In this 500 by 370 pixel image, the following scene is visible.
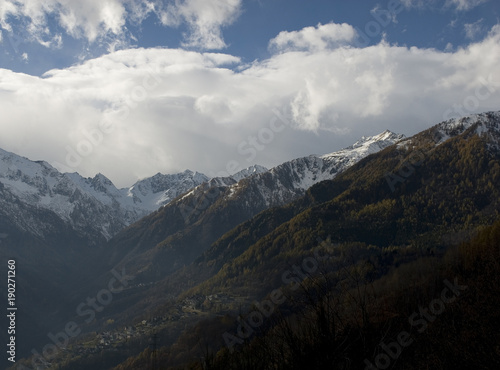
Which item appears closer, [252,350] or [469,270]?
[252,350]

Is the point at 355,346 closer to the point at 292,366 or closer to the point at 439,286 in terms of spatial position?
the point at 292,366

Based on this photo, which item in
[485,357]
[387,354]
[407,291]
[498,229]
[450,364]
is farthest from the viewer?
[498,229]

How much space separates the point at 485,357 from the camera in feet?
178

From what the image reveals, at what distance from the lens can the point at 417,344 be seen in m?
77.1

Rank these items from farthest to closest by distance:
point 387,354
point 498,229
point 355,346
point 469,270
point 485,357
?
point 498,229 → point 469,270 → point 485,357 → point 387,354 → point 355,346

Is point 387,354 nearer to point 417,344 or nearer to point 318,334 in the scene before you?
point 318,334

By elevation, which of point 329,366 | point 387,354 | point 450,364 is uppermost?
point 329,366

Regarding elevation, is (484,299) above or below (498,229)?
below

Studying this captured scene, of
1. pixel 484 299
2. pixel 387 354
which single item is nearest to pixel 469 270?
pixel 484 299

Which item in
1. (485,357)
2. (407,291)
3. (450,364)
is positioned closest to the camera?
(485,357)

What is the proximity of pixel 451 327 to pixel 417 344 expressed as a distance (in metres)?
8.13

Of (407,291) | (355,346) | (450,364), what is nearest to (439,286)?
(407,291)

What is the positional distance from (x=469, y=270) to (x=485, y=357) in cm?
9788

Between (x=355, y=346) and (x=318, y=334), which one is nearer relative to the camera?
(x=318, y=334)
